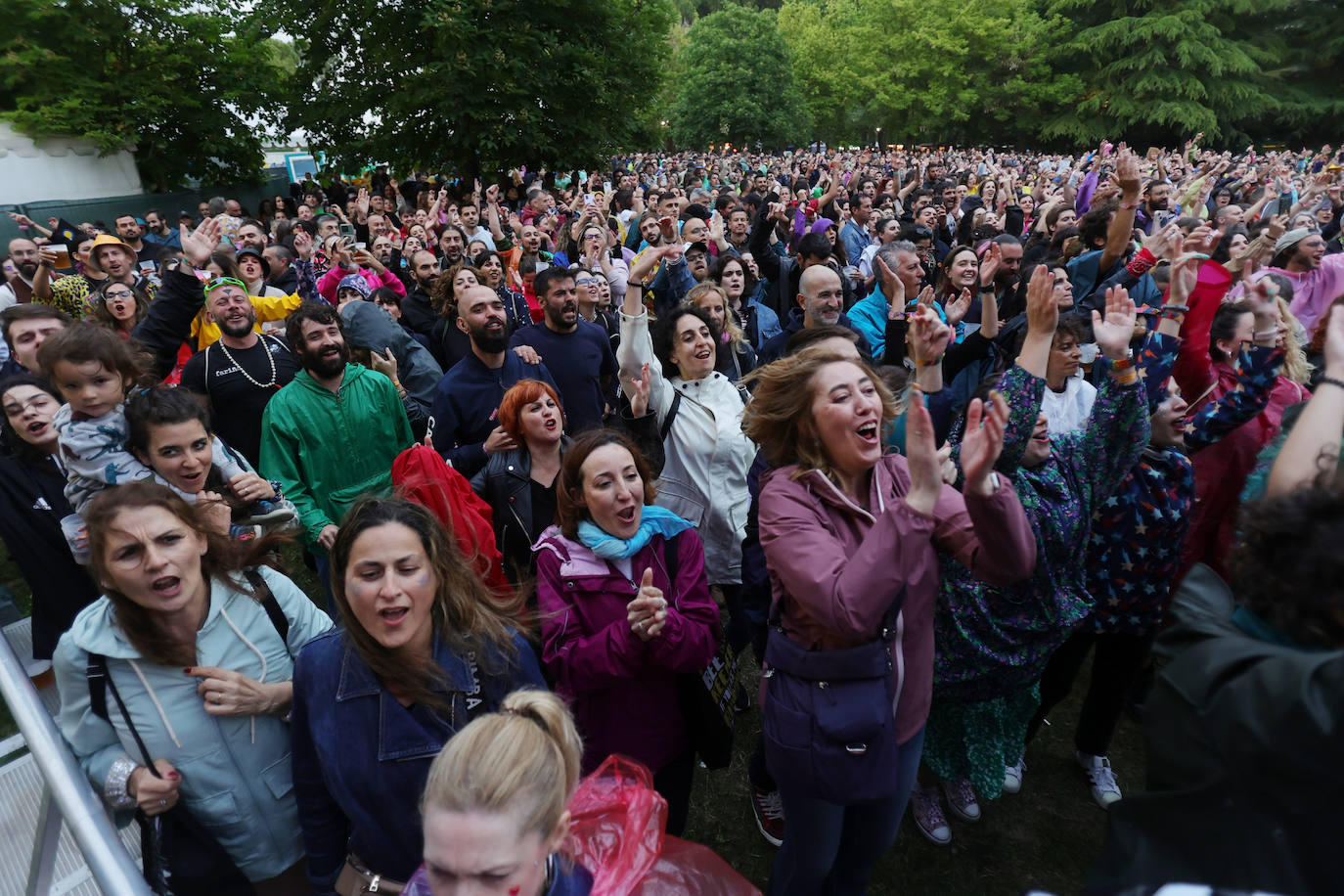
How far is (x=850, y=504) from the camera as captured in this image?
204 cm

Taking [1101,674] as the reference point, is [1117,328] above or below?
above

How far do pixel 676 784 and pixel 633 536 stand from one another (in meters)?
0.95

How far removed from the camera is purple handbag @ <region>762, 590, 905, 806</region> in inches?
77.2

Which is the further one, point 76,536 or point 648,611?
point 76,536

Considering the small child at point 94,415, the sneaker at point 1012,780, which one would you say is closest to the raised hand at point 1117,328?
the sneaker at point 1012,780

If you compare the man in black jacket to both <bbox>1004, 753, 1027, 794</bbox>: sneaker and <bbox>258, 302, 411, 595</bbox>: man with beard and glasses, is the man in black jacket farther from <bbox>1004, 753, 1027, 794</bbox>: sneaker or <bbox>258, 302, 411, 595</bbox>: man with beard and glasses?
<bbox>1004, 753, 1027, 794</bbox>: sneaker

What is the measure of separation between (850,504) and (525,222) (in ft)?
32.2

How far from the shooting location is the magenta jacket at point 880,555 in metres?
1.76

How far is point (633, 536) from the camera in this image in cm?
249

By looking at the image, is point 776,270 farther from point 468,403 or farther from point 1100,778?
point 1100,778

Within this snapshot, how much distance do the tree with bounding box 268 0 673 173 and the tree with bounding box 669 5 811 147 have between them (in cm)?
2299

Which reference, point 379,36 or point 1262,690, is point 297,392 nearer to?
point 1262,690

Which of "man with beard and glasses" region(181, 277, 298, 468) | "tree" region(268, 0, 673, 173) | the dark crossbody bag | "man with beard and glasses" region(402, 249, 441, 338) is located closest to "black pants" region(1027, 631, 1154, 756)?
the dark crossbody bag

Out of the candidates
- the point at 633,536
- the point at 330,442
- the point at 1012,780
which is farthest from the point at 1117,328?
the point at 330,442
